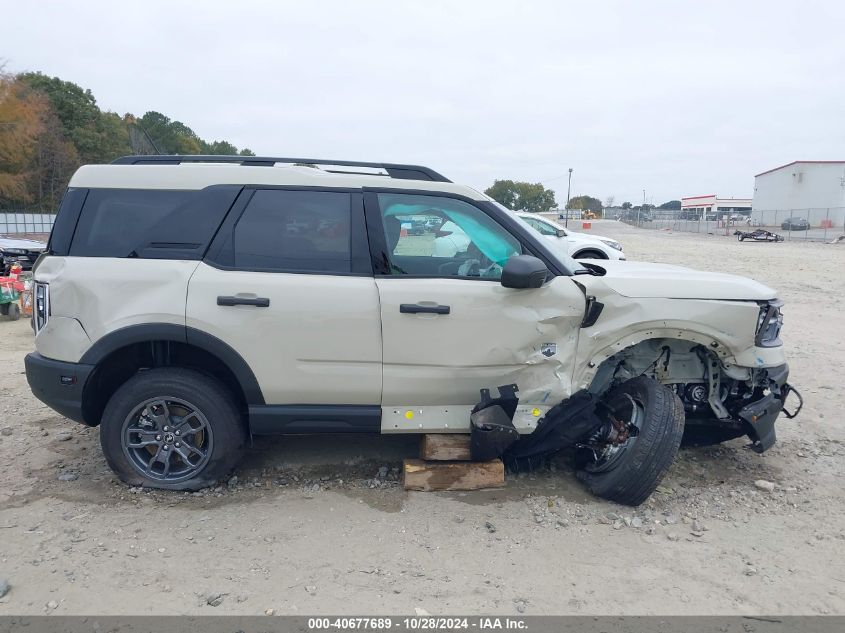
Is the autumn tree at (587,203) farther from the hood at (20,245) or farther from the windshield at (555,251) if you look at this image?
the windshield at (555,251)

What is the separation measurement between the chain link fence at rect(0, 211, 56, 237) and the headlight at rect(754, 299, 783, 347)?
40.6 meters

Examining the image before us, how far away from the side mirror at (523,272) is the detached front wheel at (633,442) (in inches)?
40.9

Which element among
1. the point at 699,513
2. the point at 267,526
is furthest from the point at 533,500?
the point at 267,526

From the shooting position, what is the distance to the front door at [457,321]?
373cm

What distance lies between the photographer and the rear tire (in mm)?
3766

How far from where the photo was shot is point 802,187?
66.7 m

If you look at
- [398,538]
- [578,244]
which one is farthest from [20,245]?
[398,538]

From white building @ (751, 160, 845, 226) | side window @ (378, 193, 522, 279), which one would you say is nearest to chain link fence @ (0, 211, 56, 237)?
side window @ (378, 193, 522, 279)

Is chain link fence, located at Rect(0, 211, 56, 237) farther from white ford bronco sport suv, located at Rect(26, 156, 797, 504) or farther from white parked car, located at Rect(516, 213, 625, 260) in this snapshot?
white ford bronco sport suv, located at Rect(26, 156, 797, 504)

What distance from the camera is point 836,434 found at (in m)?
4.94

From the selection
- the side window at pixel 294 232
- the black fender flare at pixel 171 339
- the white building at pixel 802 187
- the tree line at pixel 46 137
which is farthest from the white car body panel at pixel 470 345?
the white building at pixel 802 187

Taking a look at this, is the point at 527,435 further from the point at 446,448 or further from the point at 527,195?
the point at 527,195

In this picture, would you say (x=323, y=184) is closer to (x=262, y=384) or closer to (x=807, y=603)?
(x=262, y=384)

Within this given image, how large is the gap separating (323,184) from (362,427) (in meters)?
1.56
